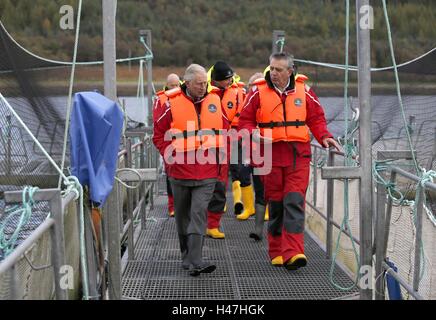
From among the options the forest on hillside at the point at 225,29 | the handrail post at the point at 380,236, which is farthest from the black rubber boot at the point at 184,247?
the forest on hillside at the point at 225,29

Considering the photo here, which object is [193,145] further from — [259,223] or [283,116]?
[259,223]

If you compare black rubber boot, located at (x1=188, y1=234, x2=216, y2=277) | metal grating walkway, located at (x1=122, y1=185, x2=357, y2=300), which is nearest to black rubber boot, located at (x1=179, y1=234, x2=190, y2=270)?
metal grating walkway, located at (x1=122, y1=185, x2=357, y2=300)

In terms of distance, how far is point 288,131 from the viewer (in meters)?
4.62

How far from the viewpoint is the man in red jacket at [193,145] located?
15.0 ft

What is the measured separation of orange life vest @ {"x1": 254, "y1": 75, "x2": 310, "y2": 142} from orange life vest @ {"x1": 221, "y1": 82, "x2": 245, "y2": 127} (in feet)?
4.72

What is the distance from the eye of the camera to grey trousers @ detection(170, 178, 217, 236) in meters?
4.62

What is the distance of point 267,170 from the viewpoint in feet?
15.8

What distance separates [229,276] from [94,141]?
6.83 ft

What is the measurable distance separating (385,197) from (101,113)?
5.61 ft

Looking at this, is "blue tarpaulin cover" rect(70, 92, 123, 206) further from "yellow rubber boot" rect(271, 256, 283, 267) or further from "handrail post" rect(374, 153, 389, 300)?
"yellow rubber boot" rect(271, 256, 283, 267)

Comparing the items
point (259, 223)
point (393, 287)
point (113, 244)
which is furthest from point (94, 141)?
point (259, 223)
